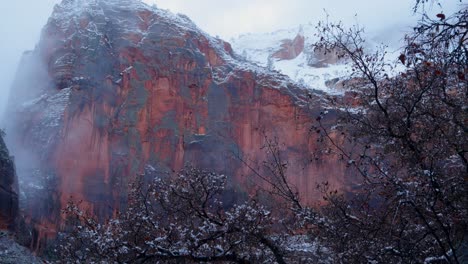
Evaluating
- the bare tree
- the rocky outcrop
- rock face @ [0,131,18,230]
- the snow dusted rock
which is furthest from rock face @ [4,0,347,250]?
the rocky outcrop

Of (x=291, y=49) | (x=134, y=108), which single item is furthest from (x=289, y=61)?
(x=134, y=108)

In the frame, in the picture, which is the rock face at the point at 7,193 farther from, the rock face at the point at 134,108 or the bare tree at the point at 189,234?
the bare tree at the point at 189,234

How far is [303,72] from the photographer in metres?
84.8

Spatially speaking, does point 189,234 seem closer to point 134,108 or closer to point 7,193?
point 7,193

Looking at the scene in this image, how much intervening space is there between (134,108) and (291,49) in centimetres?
6224

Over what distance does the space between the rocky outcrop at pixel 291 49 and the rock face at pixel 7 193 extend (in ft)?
241

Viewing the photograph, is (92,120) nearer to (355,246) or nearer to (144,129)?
(144,129)

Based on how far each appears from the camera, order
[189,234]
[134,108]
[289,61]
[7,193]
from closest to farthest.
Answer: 1. [189,234]
2. [7,193]
3. [134,108]
4. [289,61]

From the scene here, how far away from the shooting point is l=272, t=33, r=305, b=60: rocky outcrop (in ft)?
333

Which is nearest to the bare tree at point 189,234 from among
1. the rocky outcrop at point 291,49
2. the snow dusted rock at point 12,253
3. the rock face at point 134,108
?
the snow dusted rock at point 12,253

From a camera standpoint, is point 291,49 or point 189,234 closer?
point 189,234

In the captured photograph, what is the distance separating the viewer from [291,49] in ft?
335

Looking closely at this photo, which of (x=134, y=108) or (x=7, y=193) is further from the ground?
(x=134, y=108)

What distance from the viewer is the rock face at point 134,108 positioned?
138 ft
